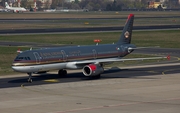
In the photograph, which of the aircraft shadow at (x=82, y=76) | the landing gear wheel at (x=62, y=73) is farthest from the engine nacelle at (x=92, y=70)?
the landing gear wheel at (x=62, y=73)

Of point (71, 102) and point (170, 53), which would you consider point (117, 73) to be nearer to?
point (71, 102)

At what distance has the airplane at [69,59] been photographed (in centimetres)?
5772

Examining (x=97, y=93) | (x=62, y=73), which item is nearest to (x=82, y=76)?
(x=62, y=73)

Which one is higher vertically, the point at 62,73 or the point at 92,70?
the point at 92,70

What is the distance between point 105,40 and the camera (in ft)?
370

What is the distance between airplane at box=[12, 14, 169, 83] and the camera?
189 feet

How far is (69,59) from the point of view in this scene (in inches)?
2425

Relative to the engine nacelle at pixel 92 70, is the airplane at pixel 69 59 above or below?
above

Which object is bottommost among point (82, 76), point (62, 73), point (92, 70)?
point (82, 76)

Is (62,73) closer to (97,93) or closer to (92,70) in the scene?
(92,70)

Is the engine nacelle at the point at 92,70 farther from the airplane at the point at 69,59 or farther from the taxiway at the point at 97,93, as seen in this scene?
the taxiway at the point at 97,93

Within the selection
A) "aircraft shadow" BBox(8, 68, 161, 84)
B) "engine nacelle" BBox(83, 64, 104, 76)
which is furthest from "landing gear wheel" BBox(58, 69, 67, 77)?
"engine nacelle" BBox(83, 64, 104, 76)

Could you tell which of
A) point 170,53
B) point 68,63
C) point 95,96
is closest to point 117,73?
point 68,63

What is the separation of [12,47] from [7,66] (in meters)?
24.2
